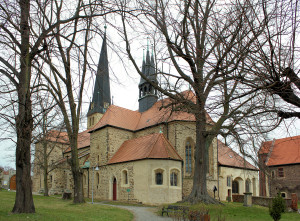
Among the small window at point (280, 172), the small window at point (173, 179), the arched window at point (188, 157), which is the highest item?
the arched window at point (188, 157)

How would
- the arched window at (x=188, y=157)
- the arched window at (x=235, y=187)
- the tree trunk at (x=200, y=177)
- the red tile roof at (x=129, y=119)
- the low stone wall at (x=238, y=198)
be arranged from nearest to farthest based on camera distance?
the tree trunk at (x=200, y=177)
the arched window at (x=188, y=157)
the low stone wall at (x=238, y=198)
the red tile roof at (x=129, y=119)
the arched window at (x=235, y=187)

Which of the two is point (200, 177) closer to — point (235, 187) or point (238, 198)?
point (238, 198)

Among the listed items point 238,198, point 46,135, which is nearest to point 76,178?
point 46,135

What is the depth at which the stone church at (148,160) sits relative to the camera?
21531mm

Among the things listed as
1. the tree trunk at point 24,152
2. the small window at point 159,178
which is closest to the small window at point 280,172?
the small window at point 159,178

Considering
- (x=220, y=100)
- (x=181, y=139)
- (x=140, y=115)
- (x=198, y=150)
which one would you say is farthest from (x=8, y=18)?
(x=140, y=115)

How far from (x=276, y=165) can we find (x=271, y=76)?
32124 mm

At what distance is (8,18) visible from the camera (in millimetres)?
6703

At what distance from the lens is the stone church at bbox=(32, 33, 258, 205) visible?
21.5 m

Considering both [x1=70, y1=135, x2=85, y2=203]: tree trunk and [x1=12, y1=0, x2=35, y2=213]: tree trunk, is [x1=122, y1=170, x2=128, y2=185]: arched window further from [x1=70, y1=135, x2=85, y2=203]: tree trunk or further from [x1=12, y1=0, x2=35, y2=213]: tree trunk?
[x1=12, y1=0, x2=35, y2=213]: tree trunk

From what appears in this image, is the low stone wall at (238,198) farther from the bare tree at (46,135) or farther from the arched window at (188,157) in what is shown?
the bare tree at (46,135)

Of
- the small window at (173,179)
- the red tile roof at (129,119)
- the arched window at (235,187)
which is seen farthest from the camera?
the arched window at (235,187)

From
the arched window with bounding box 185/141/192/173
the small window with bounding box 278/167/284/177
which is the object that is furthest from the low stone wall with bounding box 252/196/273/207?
the small window with bounding box 278/167/284/177

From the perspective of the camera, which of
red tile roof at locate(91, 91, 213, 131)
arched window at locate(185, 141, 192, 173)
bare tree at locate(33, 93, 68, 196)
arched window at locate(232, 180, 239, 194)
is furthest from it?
arched window at locate(232, 180, 239, 194)
